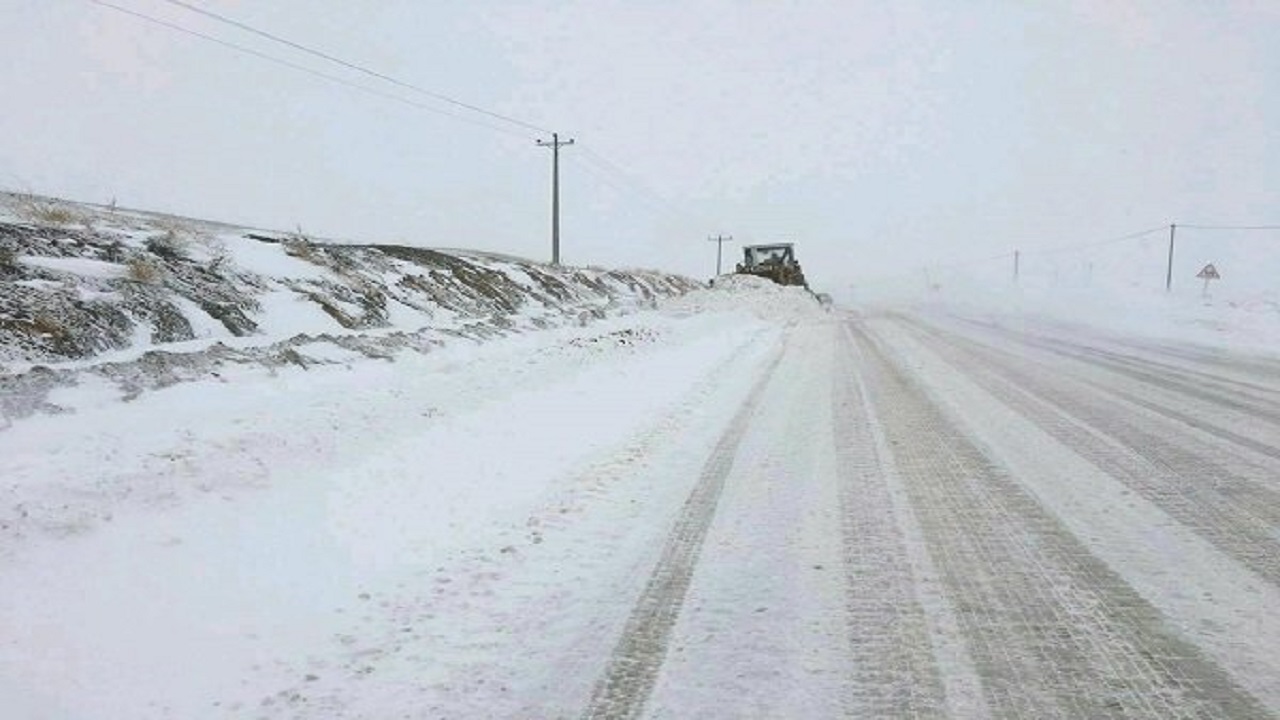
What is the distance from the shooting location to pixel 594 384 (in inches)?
396

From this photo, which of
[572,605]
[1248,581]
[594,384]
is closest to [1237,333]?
[594,384]

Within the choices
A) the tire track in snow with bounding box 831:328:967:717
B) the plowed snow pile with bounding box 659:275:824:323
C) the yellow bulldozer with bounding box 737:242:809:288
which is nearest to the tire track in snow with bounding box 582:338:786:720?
the tire track in snow with bounding box 831:328:967:717

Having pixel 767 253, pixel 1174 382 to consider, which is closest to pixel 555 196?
pixel 767 253

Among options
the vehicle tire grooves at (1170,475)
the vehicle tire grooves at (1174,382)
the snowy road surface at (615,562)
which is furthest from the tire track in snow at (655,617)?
the vehicle tire grooves at (1174,382)

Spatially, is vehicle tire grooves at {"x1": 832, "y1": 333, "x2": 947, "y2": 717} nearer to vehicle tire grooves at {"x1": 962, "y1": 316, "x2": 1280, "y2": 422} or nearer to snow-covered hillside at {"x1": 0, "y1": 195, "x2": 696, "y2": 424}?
snow-covered hillside at {"x1": 0, "y1": 195, "x2": 696, "y2": 424}

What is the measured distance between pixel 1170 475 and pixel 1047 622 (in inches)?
128

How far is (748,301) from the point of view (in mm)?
26734

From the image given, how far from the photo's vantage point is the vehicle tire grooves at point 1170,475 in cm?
455

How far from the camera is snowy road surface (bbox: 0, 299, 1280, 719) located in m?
2.96

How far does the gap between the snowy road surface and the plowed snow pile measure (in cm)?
1635

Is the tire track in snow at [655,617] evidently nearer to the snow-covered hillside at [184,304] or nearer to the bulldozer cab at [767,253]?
the snow-covered hillside at [184,304]

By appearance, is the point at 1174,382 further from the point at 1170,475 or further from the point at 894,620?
the point at 894,620

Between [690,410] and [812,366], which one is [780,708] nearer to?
[690,410]

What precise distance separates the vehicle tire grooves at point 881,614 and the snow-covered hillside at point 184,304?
504 cm
